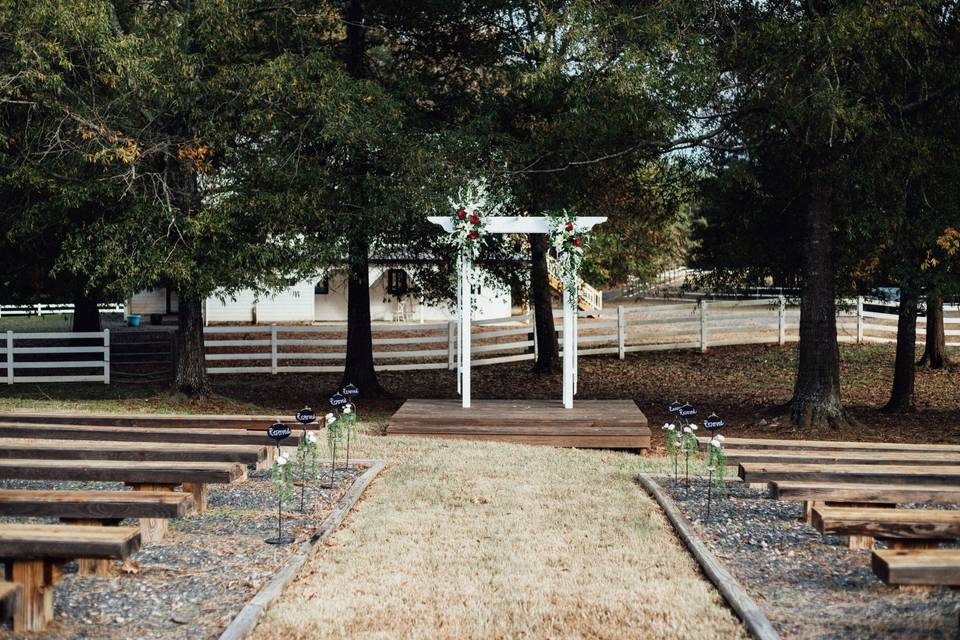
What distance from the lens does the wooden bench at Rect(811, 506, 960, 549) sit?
5.73m

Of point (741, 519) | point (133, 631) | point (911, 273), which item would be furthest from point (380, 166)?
point (133, 631)

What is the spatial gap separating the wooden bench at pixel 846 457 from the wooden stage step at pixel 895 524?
2.28 meters

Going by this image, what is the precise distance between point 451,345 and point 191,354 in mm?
7536

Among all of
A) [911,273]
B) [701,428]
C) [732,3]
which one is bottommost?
[701,428]

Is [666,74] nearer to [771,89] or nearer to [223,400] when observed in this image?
[771,89]

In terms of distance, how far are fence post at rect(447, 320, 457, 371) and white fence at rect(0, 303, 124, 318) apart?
98.9 ft

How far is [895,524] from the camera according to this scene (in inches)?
229

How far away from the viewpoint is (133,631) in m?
5.30

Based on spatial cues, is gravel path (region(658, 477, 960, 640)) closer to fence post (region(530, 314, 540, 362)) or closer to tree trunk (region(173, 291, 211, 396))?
tree trunk (region(173, 291, 211, 396))

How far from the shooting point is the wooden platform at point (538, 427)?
44.9 ft

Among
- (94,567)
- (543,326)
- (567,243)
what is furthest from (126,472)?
(543,326)

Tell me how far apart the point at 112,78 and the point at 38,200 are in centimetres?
380

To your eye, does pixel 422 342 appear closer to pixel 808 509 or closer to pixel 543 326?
pixel 543 326

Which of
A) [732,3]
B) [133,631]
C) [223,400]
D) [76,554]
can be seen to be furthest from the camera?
[223,400]
